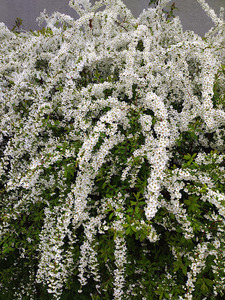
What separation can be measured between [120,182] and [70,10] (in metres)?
6.44

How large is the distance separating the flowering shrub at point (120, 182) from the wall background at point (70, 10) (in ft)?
14.3

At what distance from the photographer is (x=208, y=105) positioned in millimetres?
1984

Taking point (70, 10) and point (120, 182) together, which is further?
point (70, 10)

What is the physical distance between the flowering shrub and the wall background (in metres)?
4.37

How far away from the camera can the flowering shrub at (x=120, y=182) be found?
71.5 inches

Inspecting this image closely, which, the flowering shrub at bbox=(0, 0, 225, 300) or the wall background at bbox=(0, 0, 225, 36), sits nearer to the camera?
the flowering shrub at bbox=(0, 0, 225, 300)

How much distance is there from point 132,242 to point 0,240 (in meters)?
1.38

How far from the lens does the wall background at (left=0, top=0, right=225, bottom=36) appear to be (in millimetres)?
6367

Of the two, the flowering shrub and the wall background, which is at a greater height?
the wall background

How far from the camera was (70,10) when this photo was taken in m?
6.66

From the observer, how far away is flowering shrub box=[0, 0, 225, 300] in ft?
5.96

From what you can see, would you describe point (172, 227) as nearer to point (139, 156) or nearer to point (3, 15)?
point (139, 156)

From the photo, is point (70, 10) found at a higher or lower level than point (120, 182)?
higher

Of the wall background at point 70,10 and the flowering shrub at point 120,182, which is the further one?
the wall background at point 70,10
